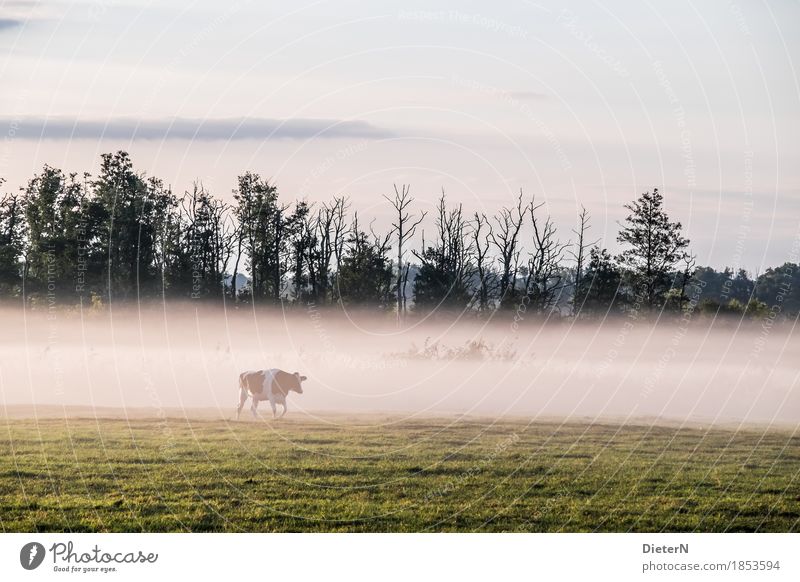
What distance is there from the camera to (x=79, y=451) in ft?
113

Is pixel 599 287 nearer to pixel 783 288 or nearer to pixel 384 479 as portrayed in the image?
pixel 783 288

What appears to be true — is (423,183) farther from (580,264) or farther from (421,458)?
(421,458)

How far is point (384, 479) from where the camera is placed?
3036 centimetres

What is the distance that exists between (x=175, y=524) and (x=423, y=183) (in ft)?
138

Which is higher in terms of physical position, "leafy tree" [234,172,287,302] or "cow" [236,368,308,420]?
"leafy tree" [234,172,287,302]

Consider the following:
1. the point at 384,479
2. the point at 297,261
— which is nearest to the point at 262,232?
the point at 297,261

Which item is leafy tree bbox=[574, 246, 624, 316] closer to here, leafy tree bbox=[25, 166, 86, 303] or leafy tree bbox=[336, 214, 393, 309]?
leafy tree bbox=[336, 214, 393, 309]

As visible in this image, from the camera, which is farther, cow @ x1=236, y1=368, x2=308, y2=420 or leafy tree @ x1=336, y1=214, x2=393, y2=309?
leafy tree @ x1=336, y1=214, x2=393, y2=309
